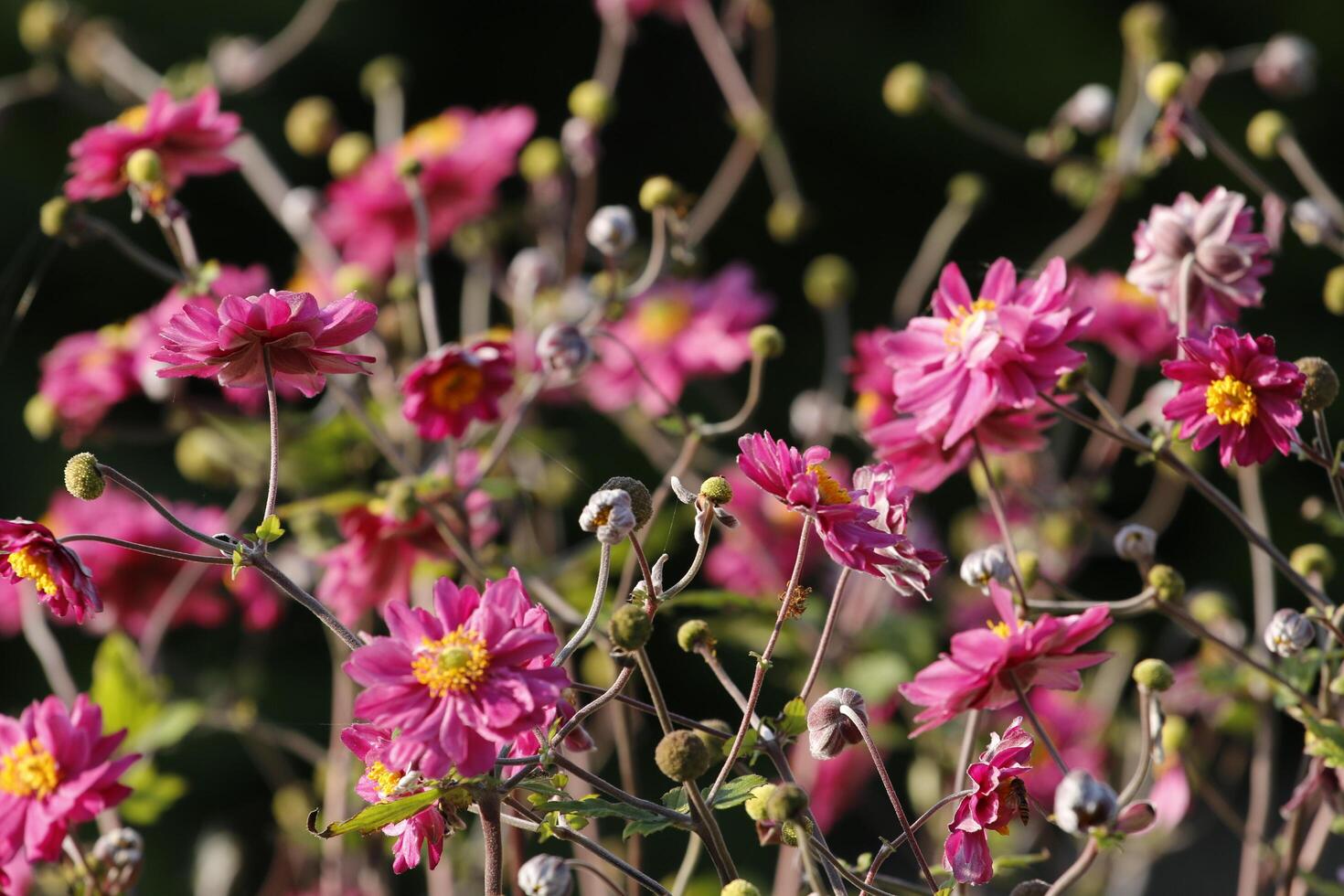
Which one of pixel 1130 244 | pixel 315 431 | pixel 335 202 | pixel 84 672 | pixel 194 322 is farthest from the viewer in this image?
pixel 1130 244

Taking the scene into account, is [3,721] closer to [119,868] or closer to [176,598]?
[119,868]

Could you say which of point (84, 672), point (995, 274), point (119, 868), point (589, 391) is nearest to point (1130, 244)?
point (589, 391)

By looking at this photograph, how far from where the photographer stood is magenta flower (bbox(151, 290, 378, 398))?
2.32ft

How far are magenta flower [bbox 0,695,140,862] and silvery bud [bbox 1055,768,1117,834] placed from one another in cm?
46

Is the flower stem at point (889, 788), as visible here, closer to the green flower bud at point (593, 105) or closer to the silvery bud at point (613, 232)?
the silvery bud at point (613, 232)

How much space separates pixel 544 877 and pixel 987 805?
204mm

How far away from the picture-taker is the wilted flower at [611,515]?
2.15ft

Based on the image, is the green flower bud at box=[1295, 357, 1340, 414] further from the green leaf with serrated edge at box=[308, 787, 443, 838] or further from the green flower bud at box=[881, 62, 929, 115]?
the green flower bud at box=[881, 62, 929, 115]

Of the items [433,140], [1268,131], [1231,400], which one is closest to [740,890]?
[1231,400]

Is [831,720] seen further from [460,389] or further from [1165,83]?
[1165,83]

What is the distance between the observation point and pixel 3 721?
78 cm

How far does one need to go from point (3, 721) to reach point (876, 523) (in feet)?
1.54

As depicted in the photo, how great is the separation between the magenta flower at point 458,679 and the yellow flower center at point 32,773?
24 cm

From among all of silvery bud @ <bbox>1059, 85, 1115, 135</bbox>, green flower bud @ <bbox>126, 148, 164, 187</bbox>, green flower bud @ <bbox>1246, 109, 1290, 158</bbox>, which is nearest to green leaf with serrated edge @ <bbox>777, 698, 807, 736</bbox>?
green flower bud @ <bbox>126, 148, 164, 187</bbox>
